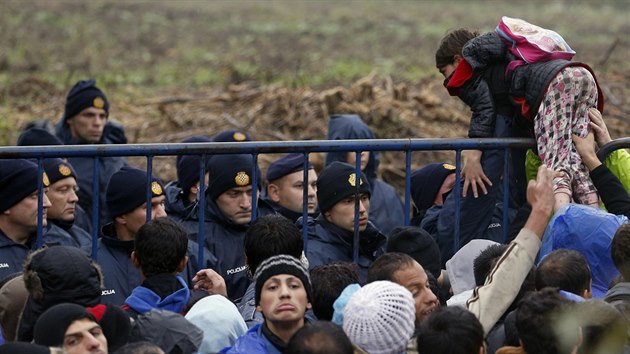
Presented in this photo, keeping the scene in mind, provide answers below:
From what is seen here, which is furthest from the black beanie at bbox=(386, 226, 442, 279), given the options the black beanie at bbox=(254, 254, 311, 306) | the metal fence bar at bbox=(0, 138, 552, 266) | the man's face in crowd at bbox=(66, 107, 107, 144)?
the man's face in crowd at bbox=(66, 107, 107, 144)

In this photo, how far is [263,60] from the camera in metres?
23.4

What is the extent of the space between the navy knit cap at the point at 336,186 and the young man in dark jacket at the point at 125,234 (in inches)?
28.0

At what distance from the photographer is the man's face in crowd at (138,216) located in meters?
7.97

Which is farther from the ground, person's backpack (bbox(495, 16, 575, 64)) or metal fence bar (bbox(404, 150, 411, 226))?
person's backpack (bbox(495, 16, 575, 64))

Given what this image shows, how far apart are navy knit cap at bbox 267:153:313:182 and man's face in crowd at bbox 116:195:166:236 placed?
54.7 inches

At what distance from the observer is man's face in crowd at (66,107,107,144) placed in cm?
1132

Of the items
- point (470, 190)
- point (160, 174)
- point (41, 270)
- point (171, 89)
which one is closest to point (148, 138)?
point (160, 174)

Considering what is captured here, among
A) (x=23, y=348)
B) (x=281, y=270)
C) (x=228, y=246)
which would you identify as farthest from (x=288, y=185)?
(x=23, y=348)

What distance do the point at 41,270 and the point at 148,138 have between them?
8.11 meters

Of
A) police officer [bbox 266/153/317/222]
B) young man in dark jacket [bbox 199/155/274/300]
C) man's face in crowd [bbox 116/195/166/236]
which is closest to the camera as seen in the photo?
man's face in crowd [bbox 116/195/166/236]

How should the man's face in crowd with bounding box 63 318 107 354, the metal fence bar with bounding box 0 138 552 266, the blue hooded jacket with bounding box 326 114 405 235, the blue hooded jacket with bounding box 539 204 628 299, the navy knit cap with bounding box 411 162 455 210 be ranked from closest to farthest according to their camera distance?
1. the man's face in crowd with bounding box 63 318 107 354
2. the blue hooded jacket with bounding box 539 204 628 299
3. the metal fence bar with bounding box 0 138 552 266
4. the navy knit cap with bounding box 411 162 455 210
5. the blue hooded jacket with bounding box 326 114 405 235

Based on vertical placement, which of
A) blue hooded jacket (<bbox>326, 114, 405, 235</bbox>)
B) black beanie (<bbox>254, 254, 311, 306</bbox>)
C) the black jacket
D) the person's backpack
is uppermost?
the person's backpack

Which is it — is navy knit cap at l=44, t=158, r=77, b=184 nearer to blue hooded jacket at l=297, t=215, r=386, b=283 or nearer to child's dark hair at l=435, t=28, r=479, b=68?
blue hooded jacket at l=297, t=215, r=386, b=283

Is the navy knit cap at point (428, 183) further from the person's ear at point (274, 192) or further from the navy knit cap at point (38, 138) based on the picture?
the navy knit cap at point (38, 138)
